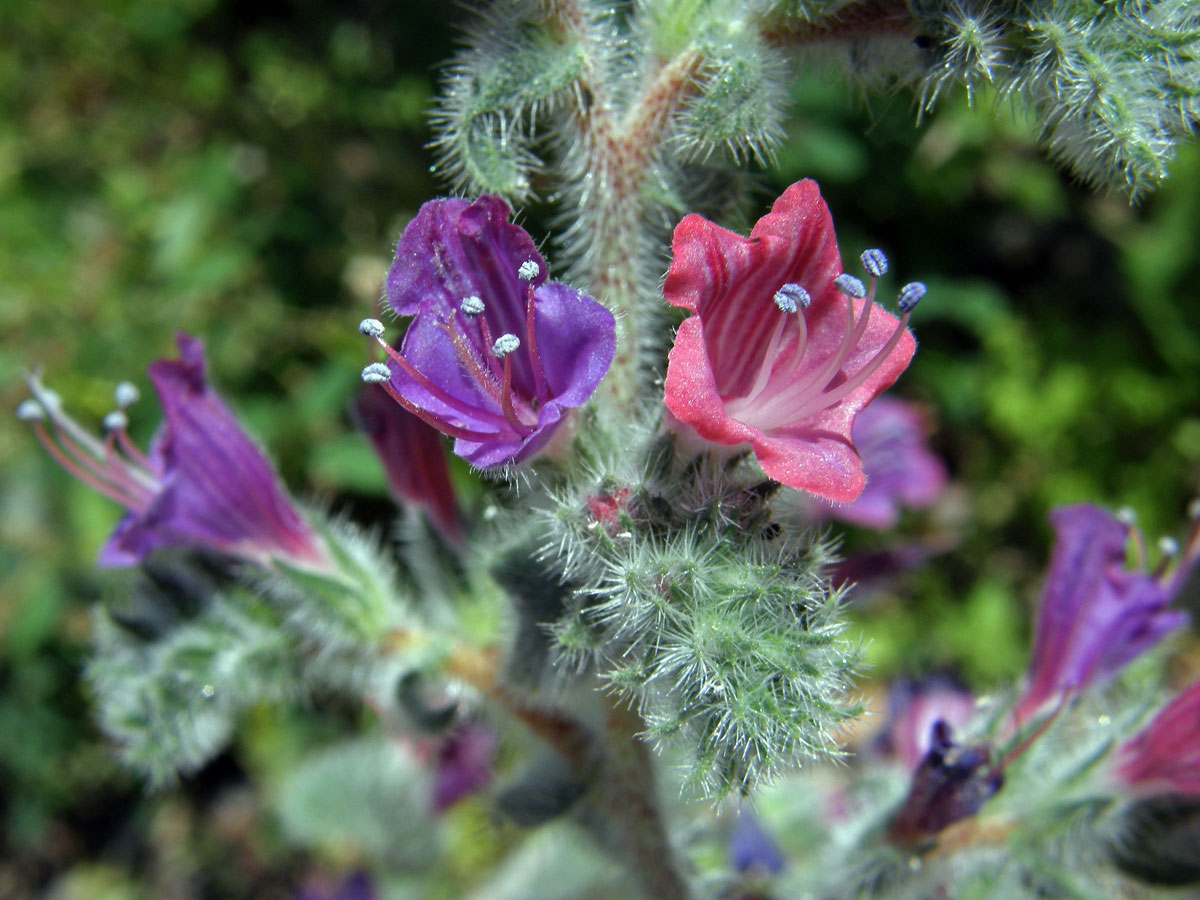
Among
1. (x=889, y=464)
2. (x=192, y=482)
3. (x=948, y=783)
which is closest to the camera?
(x=948, y=783)

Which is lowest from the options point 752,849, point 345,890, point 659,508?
point 345,890

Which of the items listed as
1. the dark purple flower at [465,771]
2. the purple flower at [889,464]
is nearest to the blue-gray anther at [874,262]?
the purple flower at [889,464]

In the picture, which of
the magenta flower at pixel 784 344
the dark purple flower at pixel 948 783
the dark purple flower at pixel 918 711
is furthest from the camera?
the dark purple flower at pixel 918 711

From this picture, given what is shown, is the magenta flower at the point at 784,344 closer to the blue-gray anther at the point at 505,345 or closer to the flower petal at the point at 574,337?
the flower petal at the point at 574,337

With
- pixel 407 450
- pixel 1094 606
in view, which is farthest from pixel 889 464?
pixel 407 450

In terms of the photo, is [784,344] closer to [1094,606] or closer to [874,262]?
[874,262]

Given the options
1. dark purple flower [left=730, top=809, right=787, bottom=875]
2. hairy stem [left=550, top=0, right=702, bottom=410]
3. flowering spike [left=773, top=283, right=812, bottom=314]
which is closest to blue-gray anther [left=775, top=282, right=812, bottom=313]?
flowering spike [left=773, top=283, right=812, bottom=314]

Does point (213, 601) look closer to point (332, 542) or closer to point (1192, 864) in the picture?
point (332, 542)

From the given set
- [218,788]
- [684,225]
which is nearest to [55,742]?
[218,788]
